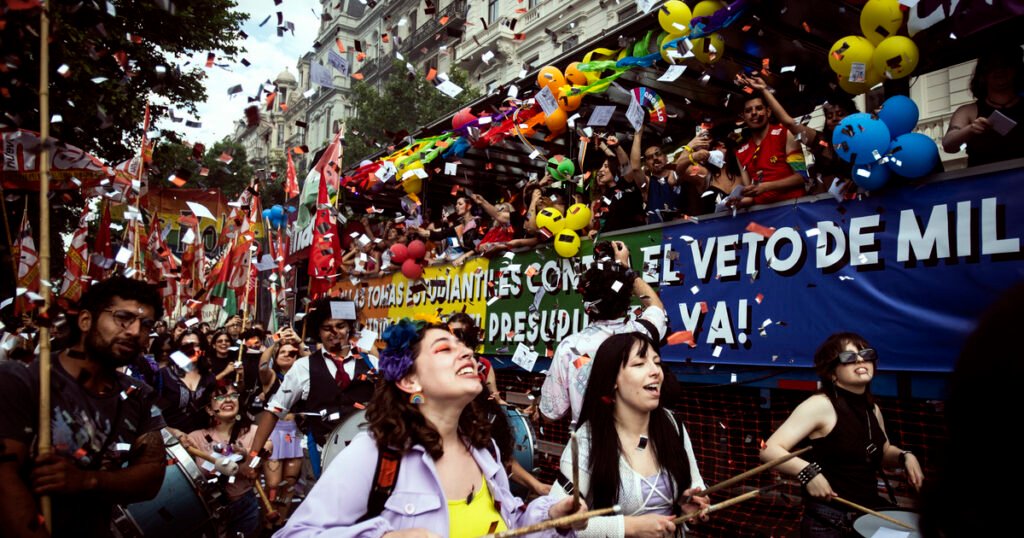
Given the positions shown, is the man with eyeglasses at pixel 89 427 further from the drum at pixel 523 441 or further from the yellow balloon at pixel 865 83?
the yellow balloon at pixel 865 83

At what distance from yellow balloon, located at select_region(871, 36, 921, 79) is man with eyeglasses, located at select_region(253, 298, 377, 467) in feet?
16.1

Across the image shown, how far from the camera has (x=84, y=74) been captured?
12375mm

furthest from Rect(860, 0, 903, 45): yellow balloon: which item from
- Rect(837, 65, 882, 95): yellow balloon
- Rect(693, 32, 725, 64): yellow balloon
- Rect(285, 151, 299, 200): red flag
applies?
Rect(285, 151, 299, 200): red flag

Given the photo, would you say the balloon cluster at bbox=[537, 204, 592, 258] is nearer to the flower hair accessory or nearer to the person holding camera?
the person holding camera

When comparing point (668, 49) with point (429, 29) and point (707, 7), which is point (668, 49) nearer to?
point (707, 7)

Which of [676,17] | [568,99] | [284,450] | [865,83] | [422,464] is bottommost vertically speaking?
[284,450]

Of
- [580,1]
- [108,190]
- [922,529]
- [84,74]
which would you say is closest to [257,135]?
[580,1]

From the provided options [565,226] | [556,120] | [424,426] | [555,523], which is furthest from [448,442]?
[556,120]

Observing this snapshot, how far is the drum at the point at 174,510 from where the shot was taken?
3785 mm

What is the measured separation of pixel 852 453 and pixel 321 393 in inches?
152

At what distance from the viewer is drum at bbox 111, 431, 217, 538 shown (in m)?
3.79

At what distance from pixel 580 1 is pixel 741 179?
65.6 ft

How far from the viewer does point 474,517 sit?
2.49 m

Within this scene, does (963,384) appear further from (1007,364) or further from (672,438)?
(672,438)
